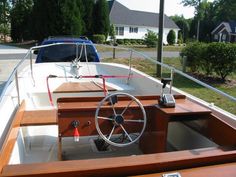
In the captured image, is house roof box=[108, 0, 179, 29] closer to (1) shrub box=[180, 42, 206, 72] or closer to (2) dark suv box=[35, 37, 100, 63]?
(1) shrub box=[180, 42, 206, 72]

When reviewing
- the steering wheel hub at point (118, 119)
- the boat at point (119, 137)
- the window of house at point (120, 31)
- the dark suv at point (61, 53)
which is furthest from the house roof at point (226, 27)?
the steering wheel hub at point (118, 119)

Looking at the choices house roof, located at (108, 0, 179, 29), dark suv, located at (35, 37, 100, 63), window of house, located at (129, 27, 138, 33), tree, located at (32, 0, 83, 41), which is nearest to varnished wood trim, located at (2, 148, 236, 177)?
dark suv, located at (35, 37, 100, 63)

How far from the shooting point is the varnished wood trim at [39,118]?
3.47 metres

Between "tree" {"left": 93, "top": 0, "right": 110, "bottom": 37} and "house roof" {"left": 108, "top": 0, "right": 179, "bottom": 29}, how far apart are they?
1562 cm

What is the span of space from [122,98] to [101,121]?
1.33 feet

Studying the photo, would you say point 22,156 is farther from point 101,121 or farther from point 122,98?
point 122,98

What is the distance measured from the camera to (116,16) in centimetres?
4884

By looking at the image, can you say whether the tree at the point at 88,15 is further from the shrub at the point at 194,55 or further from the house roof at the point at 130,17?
the shrub at the point at 194,55

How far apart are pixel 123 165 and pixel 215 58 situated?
29.4 ft

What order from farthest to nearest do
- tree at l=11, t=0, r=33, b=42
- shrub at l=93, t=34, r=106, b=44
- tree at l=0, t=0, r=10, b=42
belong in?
tree at l=0, t=0, r=10, b=42 → tree at l=11, t=0, r=33, b=42 → shrub at l=93, t=34, r=106, b=44

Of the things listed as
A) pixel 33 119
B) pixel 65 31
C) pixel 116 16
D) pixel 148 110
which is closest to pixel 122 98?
pixel 148 110

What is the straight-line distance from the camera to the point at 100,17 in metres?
31.1

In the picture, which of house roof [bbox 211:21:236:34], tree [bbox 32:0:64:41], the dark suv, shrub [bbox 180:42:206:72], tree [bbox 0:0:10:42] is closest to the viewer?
the dark suv

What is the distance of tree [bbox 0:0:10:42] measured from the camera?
4494 centimetres
